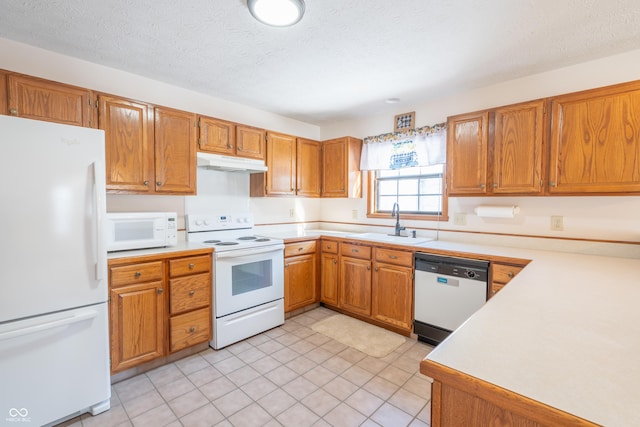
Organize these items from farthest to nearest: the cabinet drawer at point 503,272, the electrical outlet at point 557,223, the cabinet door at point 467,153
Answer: the cabinet door at point 467,153 → the electrical outlet at point 557,223 → the cabinet drawer at point 503,272

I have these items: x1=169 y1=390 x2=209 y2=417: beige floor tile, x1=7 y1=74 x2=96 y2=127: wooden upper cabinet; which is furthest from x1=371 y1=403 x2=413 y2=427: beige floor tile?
x1=7 y1=74 x2=96 y2=127: wooden upper cabinet

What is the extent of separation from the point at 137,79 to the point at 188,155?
2.63 ft

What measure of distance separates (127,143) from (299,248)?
1.90 m

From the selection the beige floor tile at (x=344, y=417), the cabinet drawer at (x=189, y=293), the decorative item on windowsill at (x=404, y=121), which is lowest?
the beige floor tile at (x=344, y=417)

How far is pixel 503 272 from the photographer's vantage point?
87.4 inches

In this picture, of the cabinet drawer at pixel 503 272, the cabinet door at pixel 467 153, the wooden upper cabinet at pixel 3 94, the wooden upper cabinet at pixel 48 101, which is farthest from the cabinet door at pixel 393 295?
the wooden upper cabinet at pixel 3 94

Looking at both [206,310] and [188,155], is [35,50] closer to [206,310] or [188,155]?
[188,155]

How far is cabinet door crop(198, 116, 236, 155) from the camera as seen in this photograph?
9.18ft

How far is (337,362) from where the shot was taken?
2422mm

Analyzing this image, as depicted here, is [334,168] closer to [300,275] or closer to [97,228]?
[300,275]

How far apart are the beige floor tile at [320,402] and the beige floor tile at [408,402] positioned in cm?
39

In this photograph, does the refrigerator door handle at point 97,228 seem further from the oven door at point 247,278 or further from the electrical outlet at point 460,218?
the electrical outlet at point 460,218

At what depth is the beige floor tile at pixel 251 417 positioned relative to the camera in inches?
69.4

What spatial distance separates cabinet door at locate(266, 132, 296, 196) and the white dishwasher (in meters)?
1.69
